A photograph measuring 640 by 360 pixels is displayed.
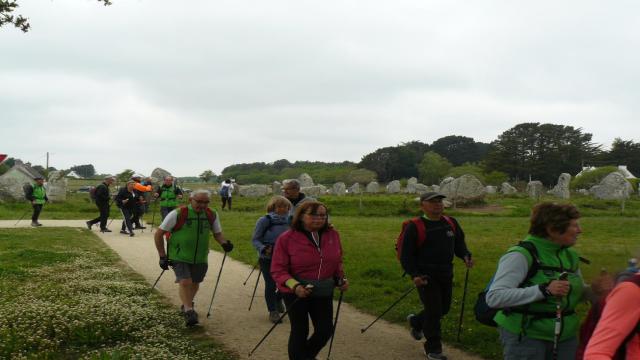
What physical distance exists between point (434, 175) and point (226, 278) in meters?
72.4

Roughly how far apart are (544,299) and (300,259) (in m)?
2.34

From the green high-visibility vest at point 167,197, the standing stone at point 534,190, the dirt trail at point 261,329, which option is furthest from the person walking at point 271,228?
the standing stone at point 534,190

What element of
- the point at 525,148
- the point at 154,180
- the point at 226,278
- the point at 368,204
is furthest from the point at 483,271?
the point at 525,148

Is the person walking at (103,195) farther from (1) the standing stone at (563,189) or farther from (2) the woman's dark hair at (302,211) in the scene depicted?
(1) the standing stone at (563,189)

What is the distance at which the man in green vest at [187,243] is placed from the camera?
7.63 m

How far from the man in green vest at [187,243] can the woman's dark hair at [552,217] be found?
478 cm

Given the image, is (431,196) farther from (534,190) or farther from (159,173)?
(534,190)

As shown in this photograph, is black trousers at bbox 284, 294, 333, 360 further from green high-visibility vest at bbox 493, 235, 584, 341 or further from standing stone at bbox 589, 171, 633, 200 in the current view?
standing stone at bbox 589, 171, 633, 200

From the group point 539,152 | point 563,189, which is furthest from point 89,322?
point 539,152

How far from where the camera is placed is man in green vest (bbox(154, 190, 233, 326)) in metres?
7.63

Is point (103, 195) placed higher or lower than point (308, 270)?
higher

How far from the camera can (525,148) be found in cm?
8275

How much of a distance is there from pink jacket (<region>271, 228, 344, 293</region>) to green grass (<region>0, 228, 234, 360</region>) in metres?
1.59

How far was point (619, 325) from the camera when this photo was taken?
2803 millimetres
